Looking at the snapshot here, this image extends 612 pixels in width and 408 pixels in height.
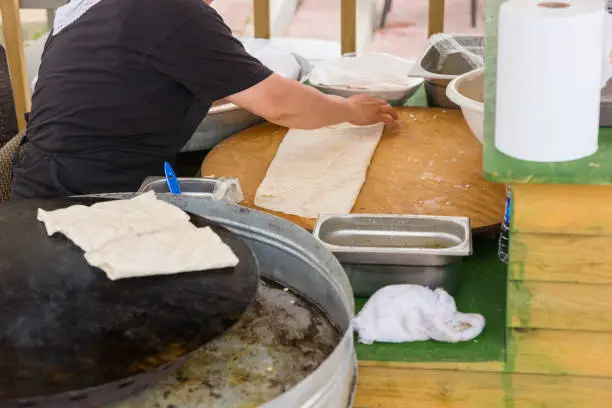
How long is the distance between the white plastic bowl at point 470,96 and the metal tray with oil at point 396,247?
0.23 metres

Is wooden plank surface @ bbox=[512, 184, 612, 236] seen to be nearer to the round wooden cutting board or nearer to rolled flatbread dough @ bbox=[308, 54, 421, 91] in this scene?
the round wooden cutting board

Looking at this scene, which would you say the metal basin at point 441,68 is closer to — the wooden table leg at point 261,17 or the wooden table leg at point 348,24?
the wooden table leg at point 348,24

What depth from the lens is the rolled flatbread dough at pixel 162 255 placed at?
132 centimetres

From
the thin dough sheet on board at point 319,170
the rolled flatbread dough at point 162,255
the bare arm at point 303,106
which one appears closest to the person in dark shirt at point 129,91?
the bare arm at point 303,106

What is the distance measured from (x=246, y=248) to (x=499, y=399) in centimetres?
53

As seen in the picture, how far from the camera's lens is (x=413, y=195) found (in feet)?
6.70

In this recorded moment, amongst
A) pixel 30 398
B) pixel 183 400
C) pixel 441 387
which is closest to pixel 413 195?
pixel 441 387

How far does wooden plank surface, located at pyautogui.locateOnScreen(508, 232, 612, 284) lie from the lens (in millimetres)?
1363

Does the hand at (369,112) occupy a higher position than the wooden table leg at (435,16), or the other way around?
the wooden table leg at (435,16)

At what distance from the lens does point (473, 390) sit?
1.53 metres

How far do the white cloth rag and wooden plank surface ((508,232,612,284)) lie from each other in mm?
172

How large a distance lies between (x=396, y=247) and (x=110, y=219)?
0.53m

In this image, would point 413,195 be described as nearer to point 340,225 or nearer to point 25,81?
point 340,225

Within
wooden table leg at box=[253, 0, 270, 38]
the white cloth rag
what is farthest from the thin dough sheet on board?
wooden table leg at box=[253, 0, 270, 38]
